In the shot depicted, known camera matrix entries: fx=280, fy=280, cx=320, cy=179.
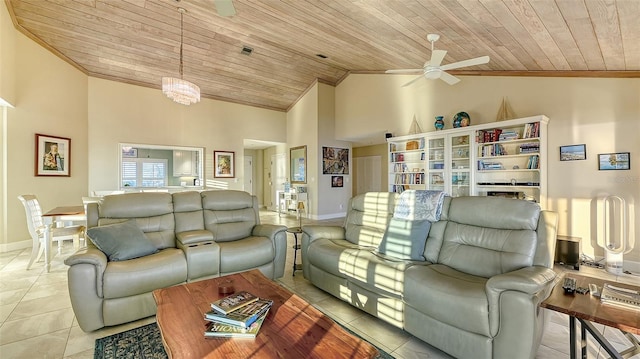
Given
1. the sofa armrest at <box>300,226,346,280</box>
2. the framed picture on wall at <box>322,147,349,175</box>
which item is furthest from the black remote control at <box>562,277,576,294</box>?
the framed picture on wall at <box>322,147,349,175</box>

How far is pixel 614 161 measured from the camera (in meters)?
3.73

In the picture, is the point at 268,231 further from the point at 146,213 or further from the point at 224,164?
the point at 224,164

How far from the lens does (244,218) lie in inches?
141

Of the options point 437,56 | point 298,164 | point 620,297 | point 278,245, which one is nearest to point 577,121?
point 437,56

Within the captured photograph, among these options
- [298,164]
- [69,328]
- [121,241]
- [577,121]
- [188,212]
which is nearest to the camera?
[69,328]

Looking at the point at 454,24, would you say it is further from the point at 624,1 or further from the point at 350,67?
the point at 350,67

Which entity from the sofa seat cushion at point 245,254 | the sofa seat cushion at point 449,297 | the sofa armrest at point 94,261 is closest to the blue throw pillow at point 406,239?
the sofa seat cushion at point 449,297

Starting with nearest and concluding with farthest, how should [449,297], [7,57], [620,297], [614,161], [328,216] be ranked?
[620,297], [449,297], [614,161], [7,57], [328,216]

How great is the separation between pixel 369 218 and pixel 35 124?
5921mm

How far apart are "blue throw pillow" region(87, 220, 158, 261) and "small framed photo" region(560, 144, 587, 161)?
18.0ft

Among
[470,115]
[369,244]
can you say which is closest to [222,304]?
[369,244]

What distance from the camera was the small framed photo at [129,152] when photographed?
21.4ft

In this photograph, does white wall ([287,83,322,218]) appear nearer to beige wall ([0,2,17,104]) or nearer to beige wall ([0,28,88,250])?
beige wall ([0,28,88,250])

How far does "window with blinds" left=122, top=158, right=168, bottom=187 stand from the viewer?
264 inches
